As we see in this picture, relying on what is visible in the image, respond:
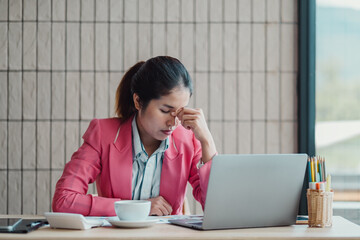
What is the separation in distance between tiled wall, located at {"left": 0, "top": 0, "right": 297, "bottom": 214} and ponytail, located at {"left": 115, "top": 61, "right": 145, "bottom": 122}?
934mm

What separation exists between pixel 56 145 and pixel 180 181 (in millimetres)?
1269

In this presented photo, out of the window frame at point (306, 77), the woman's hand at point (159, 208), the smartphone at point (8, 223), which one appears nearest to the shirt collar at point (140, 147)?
the woman's hand at point (159, 208)

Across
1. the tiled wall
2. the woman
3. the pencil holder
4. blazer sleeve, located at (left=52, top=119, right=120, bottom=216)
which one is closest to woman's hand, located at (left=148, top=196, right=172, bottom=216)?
the woman

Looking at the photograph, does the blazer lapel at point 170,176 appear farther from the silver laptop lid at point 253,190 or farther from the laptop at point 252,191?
the silver laptop lid at point 253,190

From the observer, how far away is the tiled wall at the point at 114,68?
2.88 m

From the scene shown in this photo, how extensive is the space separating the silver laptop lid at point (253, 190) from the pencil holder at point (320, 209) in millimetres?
49

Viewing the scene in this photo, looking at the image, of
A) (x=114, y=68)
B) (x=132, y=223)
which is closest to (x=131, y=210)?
(x=132, y=223)

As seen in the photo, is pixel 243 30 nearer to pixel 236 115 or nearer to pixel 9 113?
pixel 236 115

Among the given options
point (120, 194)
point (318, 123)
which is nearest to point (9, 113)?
point (120, 194)

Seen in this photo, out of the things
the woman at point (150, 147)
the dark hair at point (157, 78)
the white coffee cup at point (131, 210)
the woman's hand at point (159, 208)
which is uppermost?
the dark hair at point (157, 78)

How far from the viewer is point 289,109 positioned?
9.59ft

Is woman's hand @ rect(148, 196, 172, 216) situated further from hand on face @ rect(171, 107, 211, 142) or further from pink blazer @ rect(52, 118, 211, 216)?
hand on face @ rect(171, 107, 211, 142)

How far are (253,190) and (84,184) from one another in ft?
2.26

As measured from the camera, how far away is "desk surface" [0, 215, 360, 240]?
1.20 meters
